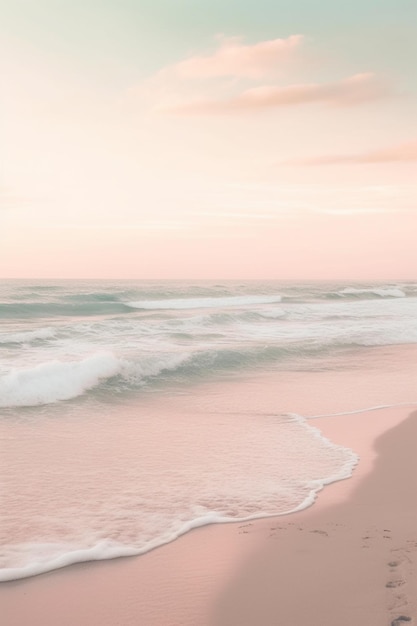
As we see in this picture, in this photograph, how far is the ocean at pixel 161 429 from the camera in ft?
16.5

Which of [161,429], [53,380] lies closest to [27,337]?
[53,380]

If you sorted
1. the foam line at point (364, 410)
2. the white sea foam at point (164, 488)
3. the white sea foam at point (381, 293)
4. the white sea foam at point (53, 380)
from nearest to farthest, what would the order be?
the white sea foam at point (164, 488) < the foam line at point (364, 410) < the white sea foam at point (53, 380) < the white sea foam at point (381, 293)

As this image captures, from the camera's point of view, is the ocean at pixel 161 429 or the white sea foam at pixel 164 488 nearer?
the white sea foam at pixel 164 488

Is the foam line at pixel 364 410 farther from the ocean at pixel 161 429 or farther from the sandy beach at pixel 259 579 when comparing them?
the sandy beach at pixel 259 579

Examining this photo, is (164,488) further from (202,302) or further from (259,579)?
(202,302)

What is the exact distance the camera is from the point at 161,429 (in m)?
8.26

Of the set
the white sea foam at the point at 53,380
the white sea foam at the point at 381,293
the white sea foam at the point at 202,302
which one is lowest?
the white sea foam at the point at 53,380

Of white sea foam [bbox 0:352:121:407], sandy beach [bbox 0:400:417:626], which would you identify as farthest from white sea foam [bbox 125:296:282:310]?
sandy beach [bbox 0:400:417:626]

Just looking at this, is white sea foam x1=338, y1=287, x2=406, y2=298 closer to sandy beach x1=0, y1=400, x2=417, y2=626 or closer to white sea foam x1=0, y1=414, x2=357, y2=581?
white sea foam x1=0, y1=414, x2=357, y2=581

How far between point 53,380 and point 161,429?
3.50m

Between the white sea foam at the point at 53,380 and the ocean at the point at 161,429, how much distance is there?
1.2 inches

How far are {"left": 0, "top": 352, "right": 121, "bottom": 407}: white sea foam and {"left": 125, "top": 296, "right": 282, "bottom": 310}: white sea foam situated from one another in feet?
81.0

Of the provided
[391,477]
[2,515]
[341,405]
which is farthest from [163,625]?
[341,405]

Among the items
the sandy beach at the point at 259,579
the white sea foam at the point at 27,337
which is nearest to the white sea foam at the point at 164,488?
the sandy beach at the point at 259,579
